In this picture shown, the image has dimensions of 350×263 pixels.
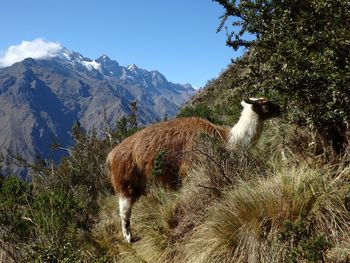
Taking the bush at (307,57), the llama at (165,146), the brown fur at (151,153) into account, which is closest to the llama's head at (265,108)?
the llama at (165,146)

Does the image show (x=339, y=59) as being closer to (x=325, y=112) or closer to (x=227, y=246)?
(x=325, y=112)

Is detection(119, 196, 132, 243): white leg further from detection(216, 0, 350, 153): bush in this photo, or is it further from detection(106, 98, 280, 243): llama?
detection(216, 0, 350, 153): bush

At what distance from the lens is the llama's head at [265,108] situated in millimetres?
6652

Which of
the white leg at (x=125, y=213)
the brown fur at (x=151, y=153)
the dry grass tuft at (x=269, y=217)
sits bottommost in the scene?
the white leg at (x=125, y=213)

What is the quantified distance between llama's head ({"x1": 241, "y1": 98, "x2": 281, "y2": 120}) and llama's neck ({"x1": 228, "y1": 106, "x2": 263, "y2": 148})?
0.07 meters

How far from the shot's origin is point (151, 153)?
6.50 metres

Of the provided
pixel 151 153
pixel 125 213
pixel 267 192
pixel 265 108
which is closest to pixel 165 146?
pixel 151 153

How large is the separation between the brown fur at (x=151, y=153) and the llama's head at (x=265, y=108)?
53cm

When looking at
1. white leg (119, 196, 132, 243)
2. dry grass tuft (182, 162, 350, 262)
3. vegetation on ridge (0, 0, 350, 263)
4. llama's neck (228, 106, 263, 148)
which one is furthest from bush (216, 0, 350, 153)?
white leg (119, 196, 132, 243)

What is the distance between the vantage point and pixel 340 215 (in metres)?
3.80

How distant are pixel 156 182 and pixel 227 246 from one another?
8.51ft

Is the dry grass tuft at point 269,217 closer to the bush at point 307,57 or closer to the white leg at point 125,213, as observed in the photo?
the bush at point 307,57

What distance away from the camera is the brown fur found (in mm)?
6391

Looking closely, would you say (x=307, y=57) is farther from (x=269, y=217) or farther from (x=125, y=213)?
(x=125, y=213)
